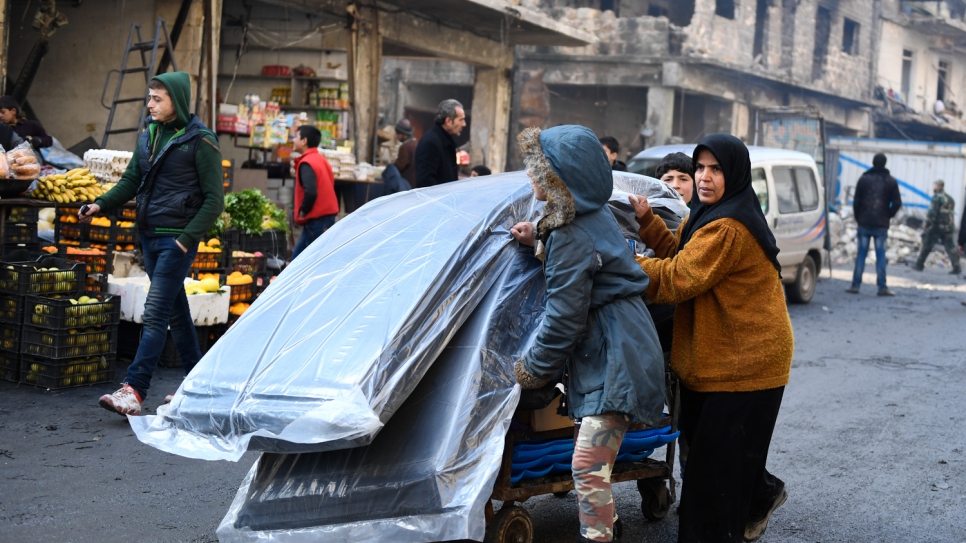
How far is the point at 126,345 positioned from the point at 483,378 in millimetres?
4950

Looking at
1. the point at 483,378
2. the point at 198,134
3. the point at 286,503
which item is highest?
the point at 198,134

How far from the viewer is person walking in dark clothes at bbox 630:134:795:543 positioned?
11.9 ft

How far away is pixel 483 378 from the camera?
3477 mm

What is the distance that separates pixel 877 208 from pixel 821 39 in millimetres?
18600

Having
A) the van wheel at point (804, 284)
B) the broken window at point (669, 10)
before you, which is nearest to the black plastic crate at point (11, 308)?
the van wheel at point (804, 284)

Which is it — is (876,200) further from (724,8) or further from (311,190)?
(724,8)

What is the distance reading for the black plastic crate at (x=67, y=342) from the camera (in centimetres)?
646

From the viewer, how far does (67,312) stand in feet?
21.1

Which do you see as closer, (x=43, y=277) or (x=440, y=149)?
(x=43, y=277)

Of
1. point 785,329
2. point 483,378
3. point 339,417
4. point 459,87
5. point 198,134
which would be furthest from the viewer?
point 459,87

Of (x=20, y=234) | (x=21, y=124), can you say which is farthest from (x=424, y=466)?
(x=21, y=124)

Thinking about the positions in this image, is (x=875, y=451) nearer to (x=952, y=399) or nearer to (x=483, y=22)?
(x=952, y=399)

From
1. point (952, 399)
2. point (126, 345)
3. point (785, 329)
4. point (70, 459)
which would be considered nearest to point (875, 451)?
point (952, 399)

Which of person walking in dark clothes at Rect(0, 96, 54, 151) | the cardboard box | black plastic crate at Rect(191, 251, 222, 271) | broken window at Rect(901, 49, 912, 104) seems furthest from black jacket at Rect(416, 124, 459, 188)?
broken window at Rect(901, 49, 912, 104)
